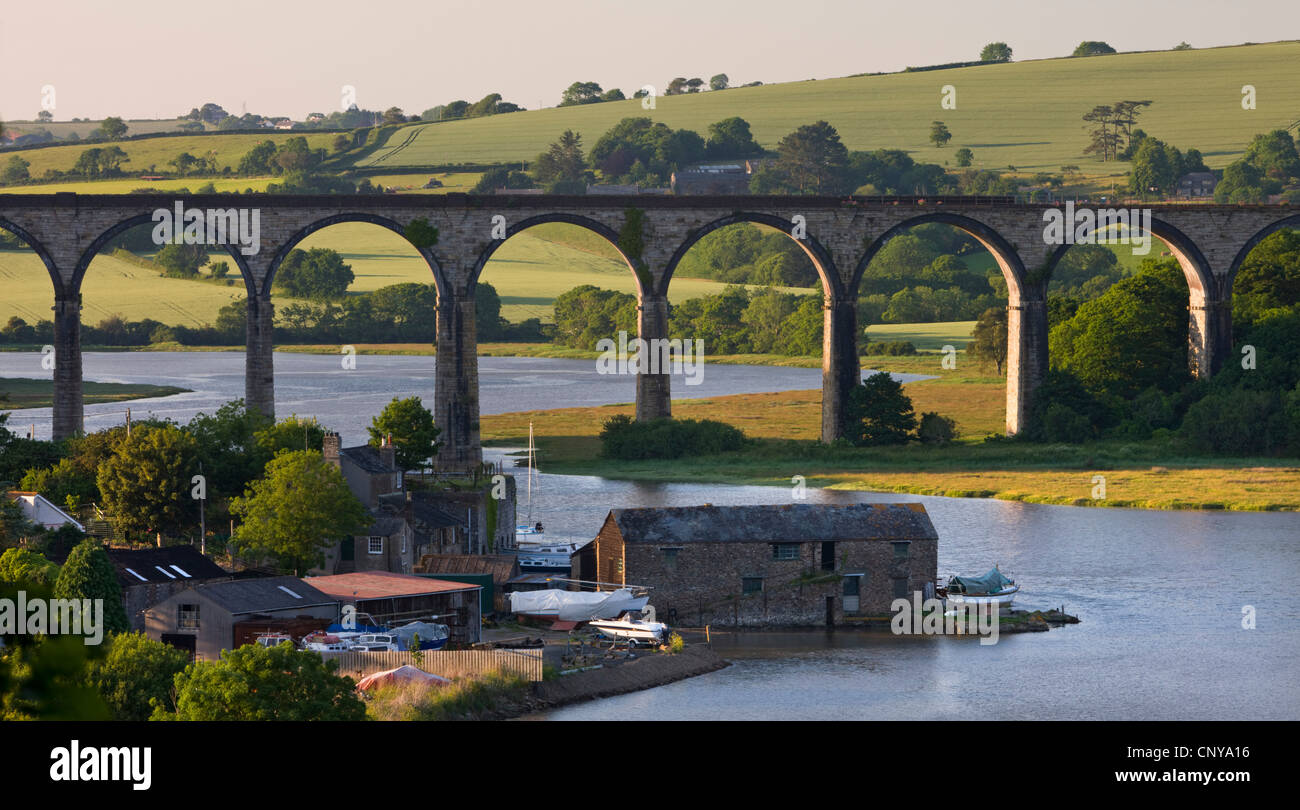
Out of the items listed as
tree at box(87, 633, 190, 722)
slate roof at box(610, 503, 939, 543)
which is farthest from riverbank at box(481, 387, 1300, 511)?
tree at box(87, 633, 190, 722)

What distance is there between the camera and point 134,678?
41.7 metres

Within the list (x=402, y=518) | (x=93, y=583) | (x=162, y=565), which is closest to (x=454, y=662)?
(x=93, y=583)

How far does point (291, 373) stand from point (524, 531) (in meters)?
86.8

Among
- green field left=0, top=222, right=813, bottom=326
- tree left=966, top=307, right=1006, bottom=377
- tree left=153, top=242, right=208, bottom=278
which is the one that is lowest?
tree left=966, top=307, right=1006, bottom=377

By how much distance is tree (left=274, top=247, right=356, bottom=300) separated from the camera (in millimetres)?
183250

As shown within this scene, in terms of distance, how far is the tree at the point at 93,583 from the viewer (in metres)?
45.1

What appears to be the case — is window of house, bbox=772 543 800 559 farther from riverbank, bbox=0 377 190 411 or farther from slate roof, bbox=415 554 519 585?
riverbank, bbox=0 377 190 411

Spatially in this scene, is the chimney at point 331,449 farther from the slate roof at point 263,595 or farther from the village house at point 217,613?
the village house at point 217,613

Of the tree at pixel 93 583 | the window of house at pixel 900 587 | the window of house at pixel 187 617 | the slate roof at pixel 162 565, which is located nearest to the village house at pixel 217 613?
the window of house at pixel 187 617

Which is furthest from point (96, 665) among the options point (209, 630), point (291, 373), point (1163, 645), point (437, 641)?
point (291, 373)

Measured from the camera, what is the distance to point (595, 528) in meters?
74.3

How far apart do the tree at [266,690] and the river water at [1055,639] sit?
798 cm

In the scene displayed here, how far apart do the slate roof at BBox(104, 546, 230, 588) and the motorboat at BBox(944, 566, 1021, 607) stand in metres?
23.5

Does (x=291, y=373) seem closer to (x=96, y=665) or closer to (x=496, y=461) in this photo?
(x=496, y=461)
